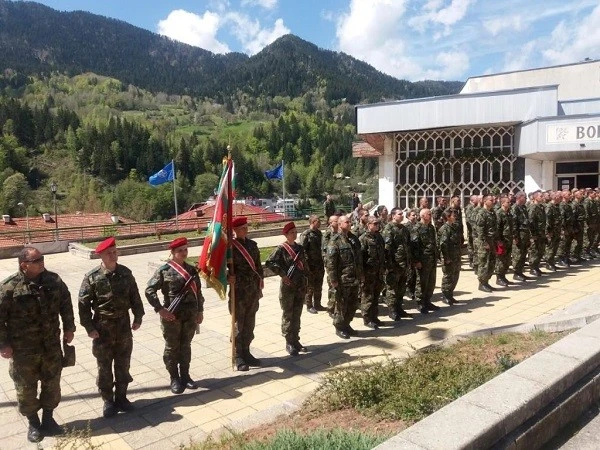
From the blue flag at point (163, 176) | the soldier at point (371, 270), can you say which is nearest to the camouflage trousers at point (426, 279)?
the soldier at point (371, 270)

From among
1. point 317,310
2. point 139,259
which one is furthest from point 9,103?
point 317,310

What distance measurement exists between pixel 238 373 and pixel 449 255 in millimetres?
4250

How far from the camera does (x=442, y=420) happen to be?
2854mm

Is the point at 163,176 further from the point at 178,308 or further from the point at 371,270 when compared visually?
the point at 178,308

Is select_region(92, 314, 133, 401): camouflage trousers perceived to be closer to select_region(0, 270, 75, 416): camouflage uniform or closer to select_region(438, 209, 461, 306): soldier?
select_region(0, 270, 75, 416): camouflage uniform

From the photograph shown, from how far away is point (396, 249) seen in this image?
7988 mm

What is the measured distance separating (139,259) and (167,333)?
13.5m

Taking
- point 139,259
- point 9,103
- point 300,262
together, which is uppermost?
point 9,103

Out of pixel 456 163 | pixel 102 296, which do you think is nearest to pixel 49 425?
pixel 102 296

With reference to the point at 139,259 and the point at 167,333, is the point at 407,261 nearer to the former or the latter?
the point at 167,333

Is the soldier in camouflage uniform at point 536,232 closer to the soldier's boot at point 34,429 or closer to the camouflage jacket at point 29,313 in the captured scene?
the camouflage jacket at point 29,313

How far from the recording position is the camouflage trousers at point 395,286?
796cm

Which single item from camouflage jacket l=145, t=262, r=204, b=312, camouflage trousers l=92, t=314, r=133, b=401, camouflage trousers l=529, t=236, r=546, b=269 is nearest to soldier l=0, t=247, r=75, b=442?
camouflage trousers l=92, t=314, r=133, b=401

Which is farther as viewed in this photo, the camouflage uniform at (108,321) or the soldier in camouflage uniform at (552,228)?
the soldier in camouflage uniform at (552,228)
